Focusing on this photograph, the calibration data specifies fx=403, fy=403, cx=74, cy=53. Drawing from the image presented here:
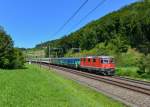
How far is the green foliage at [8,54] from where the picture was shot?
7350cm

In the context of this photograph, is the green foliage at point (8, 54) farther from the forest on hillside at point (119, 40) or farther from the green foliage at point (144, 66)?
the forest on hillside at point (119, 40)

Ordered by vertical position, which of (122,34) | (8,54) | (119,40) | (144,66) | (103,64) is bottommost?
(144,66)

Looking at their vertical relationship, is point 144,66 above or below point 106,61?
below

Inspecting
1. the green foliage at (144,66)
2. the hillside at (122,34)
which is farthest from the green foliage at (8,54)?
the hillside at (122,34)

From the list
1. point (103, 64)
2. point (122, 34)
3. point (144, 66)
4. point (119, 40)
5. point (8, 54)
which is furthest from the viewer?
point (122, 34)

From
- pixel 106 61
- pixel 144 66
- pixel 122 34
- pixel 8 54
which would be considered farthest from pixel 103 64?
pixel 122 34

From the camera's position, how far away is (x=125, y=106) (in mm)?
22812

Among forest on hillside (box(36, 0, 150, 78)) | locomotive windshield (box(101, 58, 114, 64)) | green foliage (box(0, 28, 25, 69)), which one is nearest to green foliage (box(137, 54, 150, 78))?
locomotive windshield (box(101, 58, 114, 64))

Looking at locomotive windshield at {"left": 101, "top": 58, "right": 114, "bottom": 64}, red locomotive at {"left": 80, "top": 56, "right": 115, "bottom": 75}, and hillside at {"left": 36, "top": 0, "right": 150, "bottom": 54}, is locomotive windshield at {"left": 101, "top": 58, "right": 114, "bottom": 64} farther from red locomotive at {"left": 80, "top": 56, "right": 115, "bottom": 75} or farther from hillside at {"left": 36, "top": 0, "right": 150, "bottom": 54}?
hillside at {"left": 36, "top": 0, "right": 150, "bottom": 54}

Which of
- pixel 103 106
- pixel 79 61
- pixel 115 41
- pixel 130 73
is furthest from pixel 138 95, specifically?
pixel 115 41

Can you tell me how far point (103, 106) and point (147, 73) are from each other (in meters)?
35.5

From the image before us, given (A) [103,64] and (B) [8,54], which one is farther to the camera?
(B) [8,54]

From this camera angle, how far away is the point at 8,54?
245 ft

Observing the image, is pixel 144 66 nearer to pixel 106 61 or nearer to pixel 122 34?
pixel 106 61
